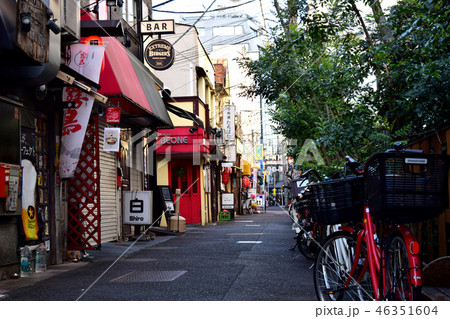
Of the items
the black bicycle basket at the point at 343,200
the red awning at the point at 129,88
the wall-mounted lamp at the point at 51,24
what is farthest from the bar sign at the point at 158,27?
the black bicycle basket at the point at 343,200

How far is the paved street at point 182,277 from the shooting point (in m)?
6.23

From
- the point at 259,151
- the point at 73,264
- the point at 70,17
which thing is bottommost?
the point at 73,264

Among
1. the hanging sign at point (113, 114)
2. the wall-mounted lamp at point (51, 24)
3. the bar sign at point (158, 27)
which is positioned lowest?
the hanging sign at point (113, 114)

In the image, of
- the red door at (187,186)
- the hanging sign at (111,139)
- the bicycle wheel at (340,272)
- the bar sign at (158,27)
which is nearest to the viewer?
the bicycle wheel at (340,272)

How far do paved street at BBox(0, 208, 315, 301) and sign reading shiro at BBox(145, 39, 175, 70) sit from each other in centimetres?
711

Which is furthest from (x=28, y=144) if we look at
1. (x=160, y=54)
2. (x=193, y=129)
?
(x=193, y=129)

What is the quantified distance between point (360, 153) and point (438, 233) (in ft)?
8.50

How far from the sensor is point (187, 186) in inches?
1061

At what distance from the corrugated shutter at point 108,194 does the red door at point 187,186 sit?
11.7 meters

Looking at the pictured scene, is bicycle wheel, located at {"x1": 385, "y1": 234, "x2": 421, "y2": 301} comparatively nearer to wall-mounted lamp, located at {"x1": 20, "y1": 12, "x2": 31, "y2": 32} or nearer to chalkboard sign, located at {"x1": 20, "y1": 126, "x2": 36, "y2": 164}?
wall-mounted lamp, located at {"x1": 20, "y1": 12, "x2": 31, "y2": 32}

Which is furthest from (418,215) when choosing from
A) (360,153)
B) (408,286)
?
(360,153)

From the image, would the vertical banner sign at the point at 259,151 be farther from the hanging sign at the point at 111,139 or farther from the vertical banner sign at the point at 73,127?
the vertical banner sign at the point at 73,127

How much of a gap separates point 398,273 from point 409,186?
2.19 feet

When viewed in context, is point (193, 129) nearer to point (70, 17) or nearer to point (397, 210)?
point (70, 17)
